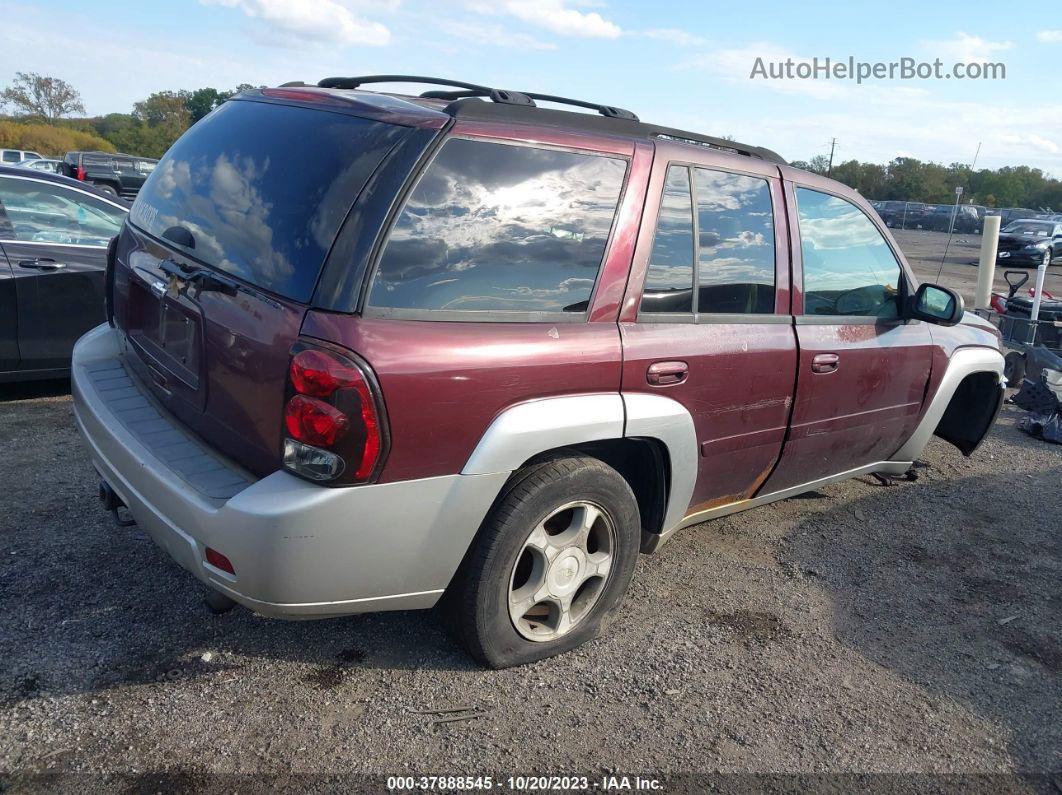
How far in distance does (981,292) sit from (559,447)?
10.1m

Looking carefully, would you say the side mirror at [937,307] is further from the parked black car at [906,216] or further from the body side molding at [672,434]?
the parked black car at [906,216]

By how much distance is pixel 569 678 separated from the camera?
9.86ft

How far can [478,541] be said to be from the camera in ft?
8.99

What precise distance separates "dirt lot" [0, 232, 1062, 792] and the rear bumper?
44cm

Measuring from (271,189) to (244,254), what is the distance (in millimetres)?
230

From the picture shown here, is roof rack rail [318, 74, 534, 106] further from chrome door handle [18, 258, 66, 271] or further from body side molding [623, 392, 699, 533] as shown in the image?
chrome door handle [18, 258, 66, 271]

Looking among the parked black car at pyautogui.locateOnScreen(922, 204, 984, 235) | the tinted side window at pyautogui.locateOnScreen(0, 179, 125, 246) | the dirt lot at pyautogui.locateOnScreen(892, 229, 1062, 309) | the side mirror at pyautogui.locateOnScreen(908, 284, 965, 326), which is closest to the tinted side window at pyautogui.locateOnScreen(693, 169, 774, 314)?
the side mirror at pyautogui.locateOnScreen(908, 284, 965, 326)

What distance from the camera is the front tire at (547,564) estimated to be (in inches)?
108

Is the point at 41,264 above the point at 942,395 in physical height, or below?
above

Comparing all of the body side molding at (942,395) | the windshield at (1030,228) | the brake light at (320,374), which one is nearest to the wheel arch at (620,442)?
the brake light at (320,374)

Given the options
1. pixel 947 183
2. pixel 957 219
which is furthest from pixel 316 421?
pixel 947 183

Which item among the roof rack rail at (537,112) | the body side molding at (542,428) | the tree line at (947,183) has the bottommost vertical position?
the body side molding at (542,428)

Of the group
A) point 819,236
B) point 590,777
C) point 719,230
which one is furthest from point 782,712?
point 819,236

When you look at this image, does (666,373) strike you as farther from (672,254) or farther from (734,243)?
(734,243)
